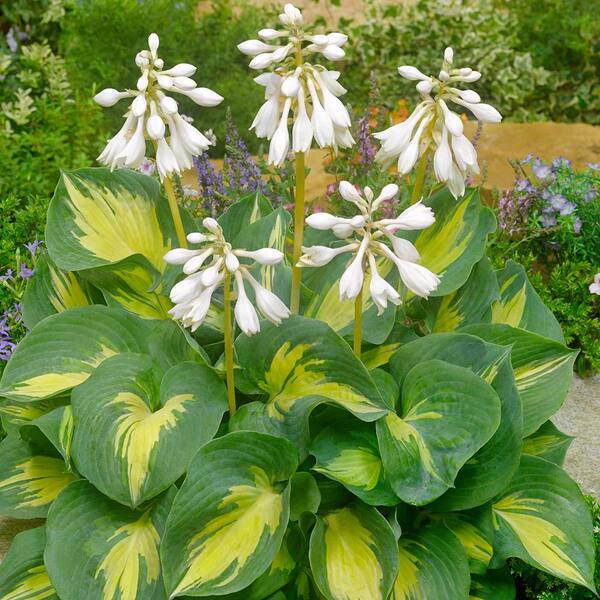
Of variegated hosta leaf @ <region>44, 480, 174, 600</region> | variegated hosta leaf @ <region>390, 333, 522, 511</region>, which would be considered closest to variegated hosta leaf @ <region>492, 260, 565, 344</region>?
variegated hosta leaf @ <region>390, 333, 522, 511</region>

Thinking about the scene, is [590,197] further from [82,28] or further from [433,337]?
[82,28]

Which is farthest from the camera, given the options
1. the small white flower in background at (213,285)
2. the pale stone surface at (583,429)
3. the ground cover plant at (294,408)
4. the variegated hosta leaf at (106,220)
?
the pale stone surface at (583,429)

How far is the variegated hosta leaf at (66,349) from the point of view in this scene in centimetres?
274

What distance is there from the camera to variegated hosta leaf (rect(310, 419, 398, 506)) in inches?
96.9

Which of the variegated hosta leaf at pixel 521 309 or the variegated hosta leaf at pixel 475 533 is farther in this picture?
the variegated hosta leaf at pixel 521 309

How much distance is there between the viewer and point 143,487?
2424 millimetres

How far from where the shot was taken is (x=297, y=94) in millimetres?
2271

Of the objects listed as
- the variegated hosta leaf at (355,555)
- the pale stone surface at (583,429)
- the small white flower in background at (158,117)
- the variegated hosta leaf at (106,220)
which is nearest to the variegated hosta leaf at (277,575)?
the variegated hosta leaf at (355,555)

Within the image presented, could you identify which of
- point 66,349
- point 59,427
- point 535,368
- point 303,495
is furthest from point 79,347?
point 535,368

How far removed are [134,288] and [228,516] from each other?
921 mm

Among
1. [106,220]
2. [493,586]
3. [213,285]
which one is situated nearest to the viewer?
[213,285]

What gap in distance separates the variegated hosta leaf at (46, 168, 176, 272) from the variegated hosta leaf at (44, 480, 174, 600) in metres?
0.76

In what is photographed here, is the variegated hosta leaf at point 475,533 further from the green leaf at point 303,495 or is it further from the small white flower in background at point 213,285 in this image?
the small white flower in background at point 213,285

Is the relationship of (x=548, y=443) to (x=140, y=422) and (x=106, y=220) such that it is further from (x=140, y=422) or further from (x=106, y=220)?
(x=106, y=220)
